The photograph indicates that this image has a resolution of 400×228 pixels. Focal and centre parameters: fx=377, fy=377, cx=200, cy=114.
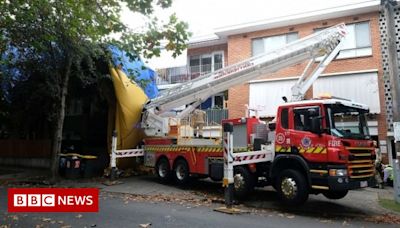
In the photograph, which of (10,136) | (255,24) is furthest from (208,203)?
(10,136)

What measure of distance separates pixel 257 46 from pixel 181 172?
912 centimetres

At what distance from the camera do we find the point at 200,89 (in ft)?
49.6

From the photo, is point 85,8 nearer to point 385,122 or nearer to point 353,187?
point 353,187

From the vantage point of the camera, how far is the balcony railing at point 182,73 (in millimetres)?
23656

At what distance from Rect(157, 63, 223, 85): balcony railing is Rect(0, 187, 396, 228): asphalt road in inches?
561

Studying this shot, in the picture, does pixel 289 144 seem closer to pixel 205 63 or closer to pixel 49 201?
pixel 49 201

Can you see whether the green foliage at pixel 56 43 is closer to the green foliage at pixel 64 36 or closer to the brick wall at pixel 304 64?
the green foliage at pixel 64 36

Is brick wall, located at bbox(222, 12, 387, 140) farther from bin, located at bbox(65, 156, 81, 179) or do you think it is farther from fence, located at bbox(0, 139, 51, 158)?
fence, located at bbox(0, 139, 51, 158)

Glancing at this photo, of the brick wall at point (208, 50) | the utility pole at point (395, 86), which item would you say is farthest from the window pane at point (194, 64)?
the utility pole at point (395, 86)

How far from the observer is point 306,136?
10000 mm

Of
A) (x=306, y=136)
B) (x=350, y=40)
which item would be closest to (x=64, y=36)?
(x=306, y=136)

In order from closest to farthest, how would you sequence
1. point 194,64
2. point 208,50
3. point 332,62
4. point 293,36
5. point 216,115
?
point 332,62 → point 293,36 → point 216,115 → point 208,50 → point 194,64

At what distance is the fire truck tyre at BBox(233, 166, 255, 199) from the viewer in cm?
1105

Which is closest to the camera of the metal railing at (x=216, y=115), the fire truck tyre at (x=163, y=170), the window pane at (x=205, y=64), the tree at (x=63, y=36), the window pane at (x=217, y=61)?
the tree at (x=63, y=36)
